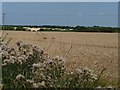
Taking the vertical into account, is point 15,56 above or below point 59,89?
above

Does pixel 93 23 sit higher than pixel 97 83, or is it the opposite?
pixel 93 23

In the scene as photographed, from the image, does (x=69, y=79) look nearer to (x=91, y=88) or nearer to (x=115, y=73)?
(x=91, y=88)

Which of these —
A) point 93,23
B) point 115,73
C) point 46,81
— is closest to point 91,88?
point 46,81

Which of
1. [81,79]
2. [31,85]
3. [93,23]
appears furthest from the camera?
[93,23]

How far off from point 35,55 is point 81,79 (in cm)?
84

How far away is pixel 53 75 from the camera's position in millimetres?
4828

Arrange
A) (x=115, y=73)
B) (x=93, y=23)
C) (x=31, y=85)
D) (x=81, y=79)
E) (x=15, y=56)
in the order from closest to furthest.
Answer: (x=31, y=85) < (x=81, y=79) < (x=15, y=56) < (x=115, y=73) < (x=93, y=23)

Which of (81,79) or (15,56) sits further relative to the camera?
(15,56)

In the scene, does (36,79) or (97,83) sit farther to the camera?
(97,83)

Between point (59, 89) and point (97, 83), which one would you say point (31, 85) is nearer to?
point (59, 89)

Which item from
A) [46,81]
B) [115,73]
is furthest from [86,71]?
[115,73]

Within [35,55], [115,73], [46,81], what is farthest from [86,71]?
[115,73]

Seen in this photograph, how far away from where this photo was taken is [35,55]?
530cm

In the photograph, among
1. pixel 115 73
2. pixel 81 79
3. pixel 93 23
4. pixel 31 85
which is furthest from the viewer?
pixel 93 23
